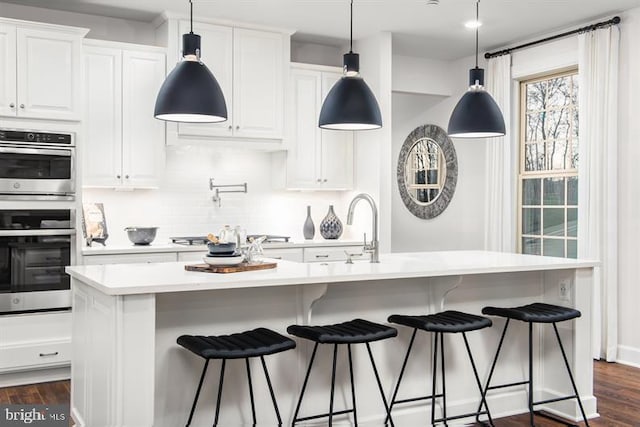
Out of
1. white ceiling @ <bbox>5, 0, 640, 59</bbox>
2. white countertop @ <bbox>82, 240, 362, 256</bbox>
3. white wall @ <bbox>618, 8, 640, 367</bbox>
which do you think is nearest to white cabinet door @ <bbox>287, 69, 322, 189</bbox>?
white ceiling @ <bbox>5, 0, 640, 59</bbox>

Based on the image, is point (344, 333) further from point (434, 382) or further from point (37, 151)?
point (37, 151)

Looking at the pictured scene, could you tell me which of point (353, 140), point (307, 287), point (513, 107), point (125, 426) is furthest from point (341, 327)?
point (513, 107)

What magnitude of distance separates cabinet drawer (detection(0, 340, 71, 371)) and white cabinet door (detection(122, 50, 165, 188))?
1353 millimetres

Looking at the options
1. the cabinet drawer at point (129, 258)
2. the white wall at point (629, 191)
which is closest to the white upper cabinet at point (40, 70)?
the cabinet drawer at point (129, 258)

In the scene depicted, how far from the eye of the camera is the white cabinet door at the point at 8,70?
15.5 feet

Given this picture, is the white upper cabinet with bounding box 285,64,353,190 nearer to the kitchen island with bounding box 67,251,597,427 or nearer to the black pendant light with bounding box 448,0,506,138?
the kitchen island with bounding box 67,251,597,427

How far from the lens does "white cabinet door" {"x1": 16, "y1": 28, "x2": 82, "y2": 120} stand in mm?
4805

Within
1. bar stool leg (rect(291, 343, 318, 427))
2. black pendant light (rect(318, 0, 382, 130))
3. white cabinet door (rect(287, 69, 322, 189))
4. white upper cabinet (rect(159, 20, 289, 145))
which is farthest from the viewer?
white cabinet door (rect(287, 69, 322, 189))

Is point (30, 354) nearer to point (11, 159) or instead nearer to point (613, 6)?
point (11, 159)

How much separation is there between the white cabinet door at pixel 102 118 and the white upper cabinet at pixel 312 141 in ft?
4.99

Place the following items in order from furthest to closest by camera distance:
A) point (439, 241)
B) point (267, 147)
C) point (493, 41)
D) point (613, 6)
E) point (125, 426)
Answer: point (439, 241), point (493, 41), point (267, 147), point (613, 6), point (125, 426)

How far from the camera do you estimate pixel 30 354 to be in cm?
476

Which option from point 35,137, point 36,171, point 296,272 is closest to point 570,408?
point 296,272

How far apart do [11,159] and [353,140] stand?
3.05 meters
